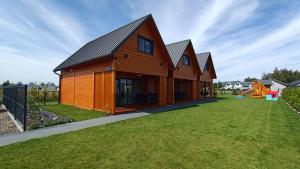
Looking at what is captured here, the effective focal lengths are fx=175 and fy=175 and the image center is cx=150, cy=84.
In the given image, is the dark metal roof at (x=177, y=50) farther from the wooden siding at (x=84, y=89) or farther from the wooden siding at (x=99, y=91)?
the wooden siding at (x=84, y=89)

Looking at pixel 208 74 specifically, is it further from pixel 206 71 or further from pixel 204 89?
pixel 204 89

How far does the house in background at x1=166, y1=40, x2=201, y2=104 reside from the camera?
58.1 feet

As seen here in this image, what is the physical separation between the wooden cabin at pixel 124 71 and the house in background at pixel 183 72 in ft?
0.34

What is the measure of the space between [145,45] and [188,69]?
342 inches

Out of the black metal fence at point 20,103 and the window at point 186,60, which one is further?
the window at point 186,60

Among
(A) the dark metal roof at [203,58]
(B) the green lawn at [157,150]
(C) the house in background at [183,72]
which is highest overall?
(A) the dark metal roof at [203,58]

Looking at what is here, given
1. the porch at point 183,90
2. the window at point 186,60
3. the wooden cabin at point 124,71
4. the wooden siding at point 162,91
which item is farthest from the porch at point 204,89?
the wooden siding at point 162,91

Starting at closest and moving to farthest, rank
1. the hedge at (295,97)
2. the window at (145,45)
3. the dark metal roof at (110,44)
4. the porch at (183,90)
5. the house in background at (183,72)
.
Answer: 1. the dark metal roof at (110,44)
2. the window at (145,45)
3. the hedge at (295,97)
4. the house in background at (183,72)
5. the porch at (183,90)

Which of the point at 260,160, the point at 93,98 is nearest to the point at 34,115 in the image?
the point at 93,98

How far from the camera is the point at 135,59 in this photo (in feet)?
41.8

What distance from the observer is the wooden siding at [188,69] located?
18956 millimetres

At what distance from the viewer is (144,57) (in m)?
13.6

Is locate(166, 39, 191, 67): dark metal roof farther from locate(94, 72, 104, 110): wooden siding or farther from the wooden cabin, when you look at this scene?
locate(94, 72, 104, 110): wooden siding

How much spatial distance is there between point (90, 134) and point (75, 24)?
1109cm
